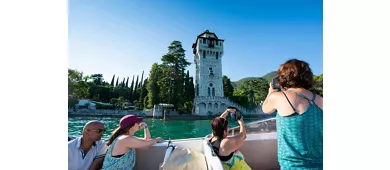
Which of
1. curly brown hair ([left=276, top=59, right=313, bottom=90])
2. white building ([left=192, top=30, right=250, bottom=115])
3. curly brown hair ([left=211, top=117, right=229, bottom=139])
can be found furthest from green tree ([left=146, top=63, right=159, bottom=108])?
curly brown hair ([left=276, top=59, right=313, bottom=90])

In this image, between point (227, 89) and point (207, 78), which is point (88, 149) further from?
point (207, 78)

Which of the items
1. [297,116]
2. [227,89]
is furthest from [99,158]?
[227,89]

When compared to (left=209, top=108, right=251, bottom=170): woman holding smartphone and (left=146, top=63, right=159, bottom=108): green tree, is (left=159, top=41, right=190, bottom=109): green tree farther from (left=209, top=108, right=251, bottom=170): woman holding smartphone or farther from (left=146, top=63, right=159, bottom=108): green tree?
(left=209, top=108, right=251, bottom=170): woman holding smartphone

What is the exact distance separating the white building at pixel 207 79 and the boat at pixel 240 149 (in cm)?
160

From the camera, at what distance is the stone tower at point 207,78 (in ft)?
9.64

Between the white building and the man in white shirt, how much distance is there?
210 cm

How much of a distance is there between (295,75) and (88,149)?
35.2 inches

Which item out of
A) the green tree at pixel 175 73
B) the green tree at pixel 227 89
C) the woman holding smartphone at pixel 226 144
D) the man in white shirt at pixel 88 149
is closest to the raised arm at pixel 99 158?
→ the man in white shirt at pixel 88 149

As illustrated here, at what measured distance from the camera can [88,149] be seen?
922mm

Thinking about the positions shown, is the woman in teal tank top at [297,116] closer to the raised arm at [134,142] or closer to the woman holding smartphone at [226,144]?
the woman holding smartphone at [226,144]
